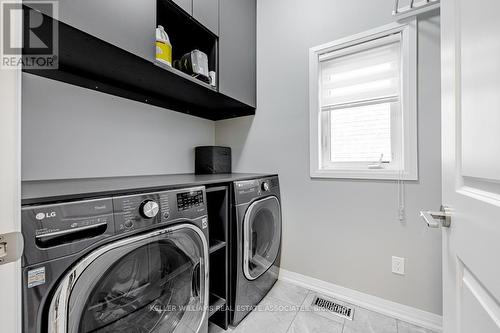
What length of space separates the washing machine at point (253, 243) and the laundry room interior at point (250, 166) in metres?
0.01

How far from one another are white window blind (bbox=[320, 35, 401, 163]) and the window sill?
126 millimetres

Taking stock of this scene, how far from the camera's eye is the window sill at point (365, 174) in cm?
135

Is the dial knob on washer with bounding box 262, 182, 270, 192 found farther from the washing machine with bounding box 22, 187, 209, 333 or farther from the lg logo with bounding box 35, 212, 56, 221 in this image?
the lg logo with bounding box 35, 212, 56, 221

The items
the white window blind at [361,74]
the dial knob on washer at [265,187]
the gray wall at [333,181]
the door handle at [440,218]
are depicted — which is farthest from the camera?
the dial knob on washer at [265,187]

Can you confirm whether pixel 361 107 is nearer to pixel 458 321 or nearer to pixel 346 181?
pixel 346 181

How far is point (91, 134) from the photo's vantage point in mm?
1279

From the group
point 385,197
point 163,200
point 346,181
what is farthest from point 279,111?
point 163,200

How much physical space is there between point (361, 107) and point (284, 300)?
5.28ft

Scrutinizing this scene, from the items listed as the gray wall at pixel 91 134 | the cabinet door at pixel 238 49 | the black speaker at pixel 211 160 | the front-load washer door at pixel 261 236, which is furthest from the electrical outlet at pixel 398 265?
the gray wall at pixel 91 134

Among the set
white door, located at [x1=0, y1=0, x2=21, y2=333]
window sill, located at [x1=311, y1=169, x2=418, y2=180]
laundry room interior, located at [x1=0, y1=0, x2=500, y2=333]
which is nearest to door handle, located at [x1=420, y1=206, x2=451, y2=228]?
laundry room interior, located at [x1=0, y1=0, x2=500, y2=333]

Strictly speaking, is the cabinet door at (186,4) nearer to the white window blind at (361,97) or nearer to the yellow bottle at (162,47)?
the yellow bottle at (162,47)

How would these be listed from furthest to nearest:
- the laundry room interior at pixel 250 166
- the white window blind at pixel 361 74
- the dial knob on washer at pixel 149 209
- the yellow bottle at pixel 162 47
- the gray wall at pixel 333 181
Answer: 1. the white window blind at pixel 361 74
2. the gray wall at pixel 333 181
3. the yellow bottle at pixel 162 47
4. the dial knob on washer at pixel 149 209
5. the laundry room interior at pixel 250 166

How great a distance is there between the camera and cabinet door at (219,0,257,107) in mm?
1575

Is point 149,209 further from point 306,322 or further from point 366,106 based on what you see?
point 366,106
